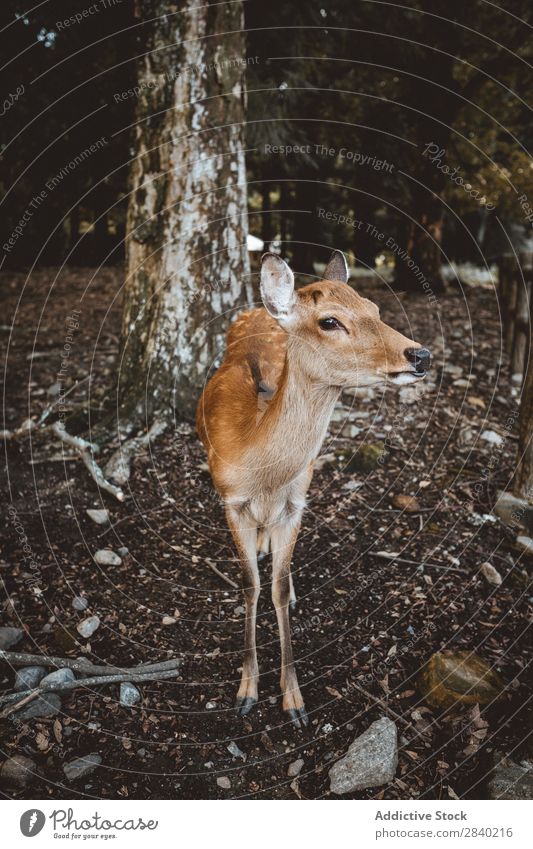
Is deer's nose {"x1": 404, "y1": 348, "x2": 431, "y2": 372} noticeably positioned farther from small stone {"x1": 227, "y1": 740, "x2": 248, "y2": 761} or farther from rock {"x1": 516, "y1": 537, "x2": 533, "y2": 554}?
rock {"x1": 516, "y1": 537, "x2": 533, "y2": 554}

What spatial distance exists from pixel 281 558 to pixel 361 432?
8.89 ft

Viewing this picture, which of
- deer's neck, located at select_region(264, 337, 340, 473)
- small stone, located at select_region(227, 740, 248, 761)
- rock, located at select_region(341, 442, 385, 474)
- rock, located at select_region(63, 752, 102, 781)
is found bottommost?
rock, located at select_region(63, 752, 102, 781)

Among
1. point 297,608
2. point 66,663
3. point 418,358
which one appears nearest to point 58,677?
point 66,663

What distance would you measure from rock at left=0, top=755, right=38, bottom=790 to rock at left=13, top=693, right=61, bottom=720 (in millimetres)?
237

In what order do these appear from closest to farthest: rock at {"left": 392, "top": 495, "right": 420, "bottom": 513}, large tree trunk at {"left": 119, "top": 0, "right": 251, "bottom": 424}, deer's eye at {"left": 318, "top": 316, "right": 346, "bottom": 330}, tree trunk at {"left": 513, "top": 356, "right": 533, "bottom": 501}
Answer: deer's eye at {"left": 318, "top": 316, "right": 346, "bottom": 330} < tree trunk at {"left": 513, "top": 356, "right": 533, "bottom": 501} < rock at {"left": 392, "top": 495, "right": 420, "bottom": 513} < large tree trunk at {"left": 119, "top": 0, "right": 251, "bottom": 424}

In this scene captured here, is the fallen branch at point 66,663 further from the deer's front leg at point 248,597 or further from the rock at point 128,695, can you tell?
the deer's front leg at point 248,597

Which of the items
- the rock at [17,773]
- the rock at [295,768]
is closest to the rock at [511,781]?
the rock at [295,768]

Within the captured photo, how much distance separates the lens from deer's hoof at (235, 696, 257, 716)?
3.13 m

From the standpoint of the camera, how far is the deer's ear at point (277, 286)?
2.66 m

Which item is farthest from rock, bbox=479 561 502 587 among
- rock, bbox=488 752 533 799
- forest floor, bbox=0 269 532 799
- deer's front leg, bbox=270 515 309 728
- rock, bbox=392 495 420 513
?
deer's front leg, bbox=270 515 309 728

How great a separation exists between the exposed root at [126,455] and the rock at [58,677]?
1834 millimetres

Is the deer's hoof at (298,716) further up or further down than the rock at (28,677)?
further up

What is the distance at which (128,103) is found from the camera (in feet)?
27.6

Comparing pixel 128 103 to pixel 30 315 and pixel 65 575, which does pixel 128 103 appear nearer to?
pixel 30 315
